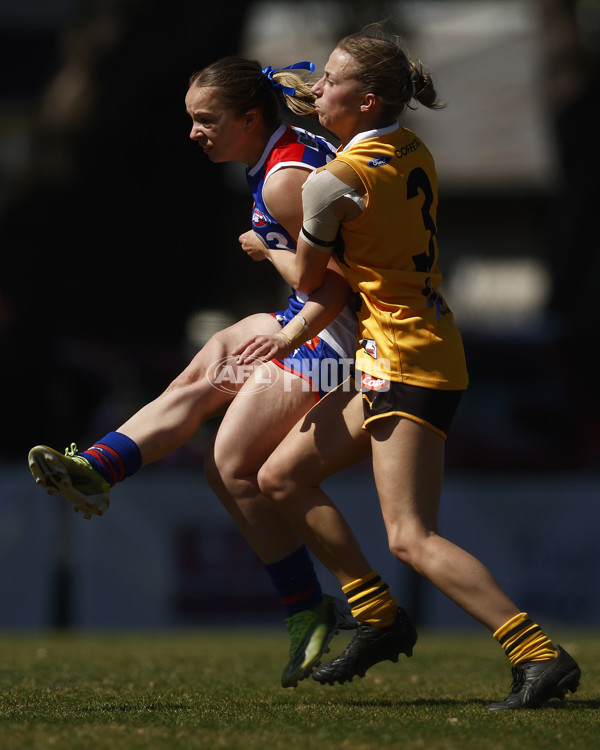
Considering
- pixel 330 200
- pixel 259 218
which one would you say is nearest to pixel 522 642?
pixel 330 200

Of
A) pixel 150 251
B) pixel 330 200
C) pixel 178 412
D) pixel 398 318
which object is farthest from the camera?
pixel 150 251

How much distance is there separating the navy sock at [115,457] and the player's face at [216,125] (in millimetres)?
1080

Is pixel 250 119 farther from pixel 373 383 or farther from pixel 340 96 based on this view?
pixel 373 383

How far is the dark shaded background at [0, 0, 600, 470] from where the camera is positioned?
10719 mm

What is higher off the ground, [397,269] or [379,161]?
[379,161]

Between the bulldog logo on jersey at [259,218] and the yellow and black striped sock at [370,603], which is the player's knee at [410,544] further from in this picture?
the bulldog logo on jersey at [259,218]

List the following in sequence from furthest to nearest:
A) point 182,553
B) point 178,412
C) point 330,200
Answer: point 182,553 → point 178,412 → point 330,200

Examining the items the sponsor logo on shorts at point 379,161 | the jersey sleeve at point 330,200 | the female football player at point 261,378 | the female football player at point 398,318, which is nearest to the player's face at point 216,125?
the female football player at point 261,378

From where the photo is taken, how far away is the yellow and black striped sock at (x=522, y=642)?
4.22 m

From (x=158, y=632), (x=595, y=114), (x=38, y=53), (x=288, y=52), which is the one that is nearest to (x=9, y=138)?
(x=38, y=53)

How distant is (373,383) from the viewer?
14.1ft

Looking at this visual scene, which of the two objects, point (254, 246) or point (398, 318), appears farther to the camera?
point (254, 246)

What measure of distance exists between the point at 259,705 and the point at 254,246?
1641mm

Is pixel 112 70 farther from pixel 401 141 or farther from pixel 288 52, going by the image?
pixel 288 52
